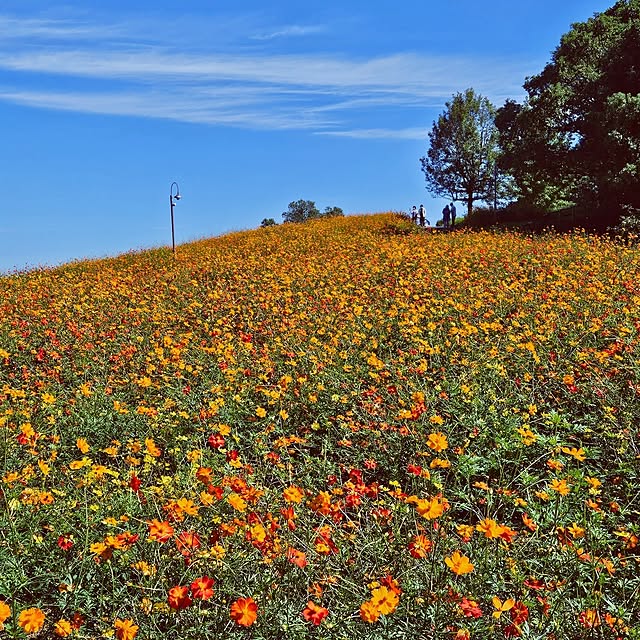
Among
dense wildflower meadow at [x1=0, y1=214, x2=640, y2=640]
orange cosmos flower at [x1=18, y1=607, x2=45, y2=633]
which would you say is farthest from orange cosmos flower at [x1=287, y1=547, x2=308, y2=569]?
orange cosmos flower at [x1=18, y1=607, x2=45, y2=633]

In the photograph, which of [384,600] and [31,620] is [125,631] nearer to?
[31,620]

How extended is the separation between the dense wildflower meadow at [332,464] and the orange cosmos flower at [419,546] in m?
0.01

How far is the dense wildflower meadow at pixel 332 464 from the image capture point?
2.46 meters

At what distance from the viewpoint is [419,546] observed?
2408 millimetres

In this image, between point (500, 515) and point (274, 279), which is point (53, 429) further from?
point (274, 279)

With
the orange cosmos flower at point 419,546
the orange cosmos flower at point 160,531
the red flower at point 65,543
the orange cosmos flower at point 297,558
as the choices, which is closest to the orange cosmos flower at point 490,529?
the orange cosmos flower at point 419,546

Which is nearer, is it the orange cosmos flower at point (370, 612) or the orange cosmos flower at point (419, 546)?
the orange cosmos flower at point (370, 612)

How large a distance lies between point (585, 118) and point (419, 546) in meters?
18.8

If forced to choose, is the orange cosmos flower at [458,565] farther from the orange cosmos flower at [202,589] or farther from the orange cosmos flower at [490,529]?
the orange cosmos flower at [202,589]

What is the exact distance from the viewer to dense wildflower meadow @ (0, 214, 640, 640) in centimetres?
246

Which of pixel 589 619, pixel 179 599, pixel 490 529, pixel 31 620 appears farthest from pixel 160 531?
pixel 589 619

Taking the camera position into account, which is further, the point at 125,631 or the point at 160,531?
the point at 160,531

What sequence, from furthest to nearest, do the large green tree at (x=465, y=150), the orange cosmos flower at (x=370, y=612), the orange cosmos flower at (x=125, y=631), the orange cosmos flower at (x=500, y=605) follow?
the large green tree at (x=465, y=150) → the orange cosmos flower at (x=500, y=605) → the orange cosmos flower at (x=125, y=631) → the orange cosmos flower at (x=370, y=612)

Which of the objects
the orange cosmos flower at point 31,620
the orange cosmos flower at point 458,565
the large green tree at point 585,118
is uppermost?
the large green tree at point 585,118
